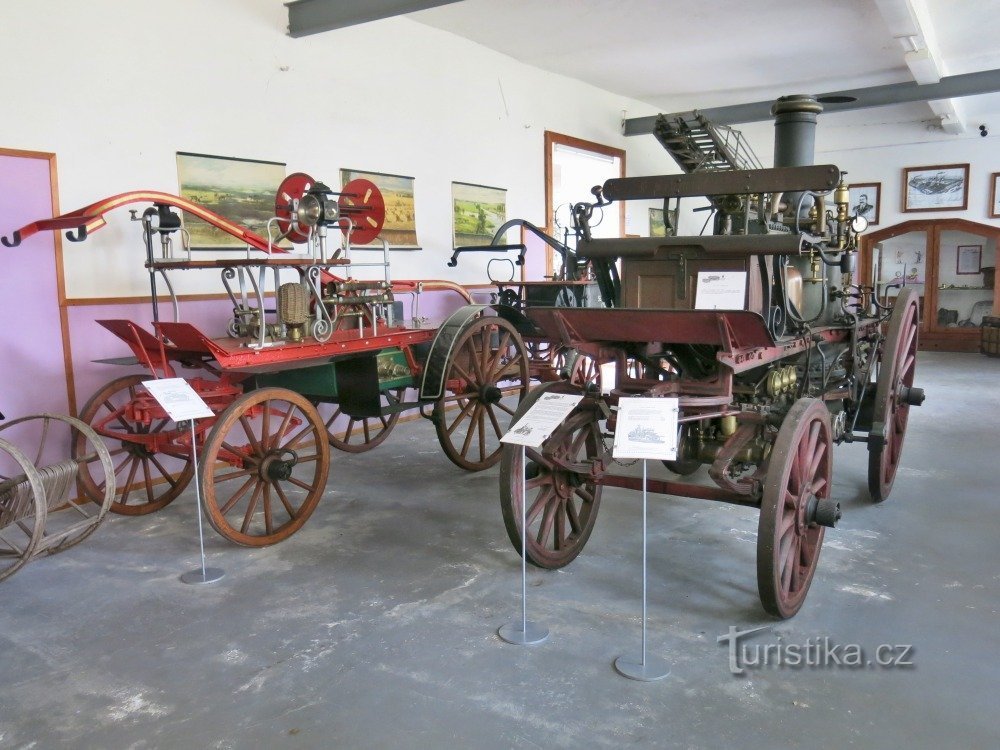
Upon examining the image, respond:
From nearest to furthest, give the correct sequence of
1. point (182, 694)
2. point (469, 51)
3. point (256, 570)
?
point (182, 694) → point (256, 570) → point (469, 51)

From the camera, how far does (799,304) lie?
4121 millimetres

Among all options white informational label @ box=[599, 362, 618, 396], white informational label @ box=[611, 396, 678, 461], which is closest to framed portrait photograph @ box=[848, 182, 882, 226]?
white informational label @ box=[599, 362, 618, 396]

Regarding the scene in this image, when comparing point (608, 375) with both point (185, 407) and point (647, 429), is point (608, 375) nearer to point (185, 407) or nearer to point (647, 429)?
point (647, 429)

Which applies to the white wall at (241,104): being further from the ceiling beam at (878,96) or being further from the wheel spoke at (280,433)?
the ceiling beam at (878,96)

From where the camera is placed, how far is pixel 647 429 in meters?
2.71

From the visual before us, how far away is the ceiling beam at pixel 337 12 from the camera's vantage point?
5434 mm

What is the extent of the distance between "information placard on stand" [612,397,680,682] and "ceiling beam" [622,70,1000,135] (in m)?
5.87

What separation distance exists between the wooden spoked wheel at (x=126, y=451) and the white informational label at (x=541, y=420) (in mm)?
2086

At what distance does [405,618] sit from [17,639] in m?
1.51

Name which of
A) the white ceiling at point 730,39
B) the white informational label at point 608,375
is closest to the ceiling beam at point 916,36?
the white ceiling at point 730,39

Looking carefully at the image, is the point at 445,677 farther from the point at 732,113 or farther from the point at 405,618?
the point at 732,113

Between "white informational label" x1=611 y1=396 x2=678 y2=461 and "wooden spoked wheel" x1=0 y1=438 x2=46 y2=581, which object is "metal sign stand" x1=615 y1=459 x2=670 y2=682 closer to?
"white informational label" x1=611 y1=396 x2=678 y2=461

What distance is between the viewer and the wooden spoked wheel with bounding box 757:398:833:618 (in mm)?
2750

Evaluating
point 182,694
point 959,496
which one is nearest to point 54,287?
point 182,694
